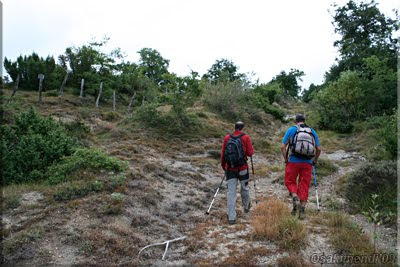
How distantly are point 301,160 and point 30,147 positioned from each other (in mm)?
6667

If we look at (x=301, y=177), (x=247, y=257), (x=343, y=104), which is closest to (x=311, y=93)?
(x=343, y=104)

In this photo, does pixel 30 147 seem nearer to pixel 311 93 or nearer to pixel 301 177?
pixel 301 177

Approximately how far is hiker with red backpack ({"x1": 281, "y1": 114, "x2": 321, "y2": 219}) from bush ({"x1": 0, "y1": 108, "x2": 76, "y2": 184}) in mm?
5932

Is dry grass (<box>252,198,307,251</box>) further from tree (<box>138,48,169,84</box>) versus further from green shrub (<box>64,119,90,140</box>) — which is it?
tree (<box>138,48,169,84</box>)

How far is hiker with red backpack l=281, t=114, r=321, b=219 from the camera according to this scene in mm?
5613

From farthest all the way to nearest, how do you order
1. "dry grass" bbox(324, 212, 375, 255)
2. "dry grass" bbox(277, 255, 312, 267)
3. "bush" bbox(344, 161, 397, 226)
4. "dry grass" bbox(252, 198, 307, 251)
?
"bush" bbox(344, 161, 397, 226) < "dry grass" bbox(252, 198, 307, 251) < "dry grass" bbox(324, 212, 375, 255) < "dry grass" bbox(277, 255, 312, 267)

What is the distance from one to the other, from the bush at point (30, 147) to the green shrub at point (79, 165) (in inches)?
11.9

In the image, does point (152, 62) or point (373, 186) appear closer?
point (373, 186)

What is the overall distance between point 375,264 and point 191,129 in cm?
1341

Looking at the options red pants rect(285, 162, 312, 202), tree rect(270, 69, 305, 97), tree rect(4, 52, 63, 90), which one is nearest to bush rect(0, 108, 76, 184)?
red pants rect(285, 162, 312, 202)

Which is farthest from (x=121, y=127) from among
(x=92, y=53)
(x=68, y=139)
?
(x=92, y=53)

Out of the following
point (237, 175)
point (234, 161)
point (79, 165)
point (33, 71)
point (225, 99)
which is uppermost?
point (33, 71)

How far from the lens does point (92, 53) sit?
30125 mm

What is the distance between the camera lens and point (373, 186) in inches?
278
